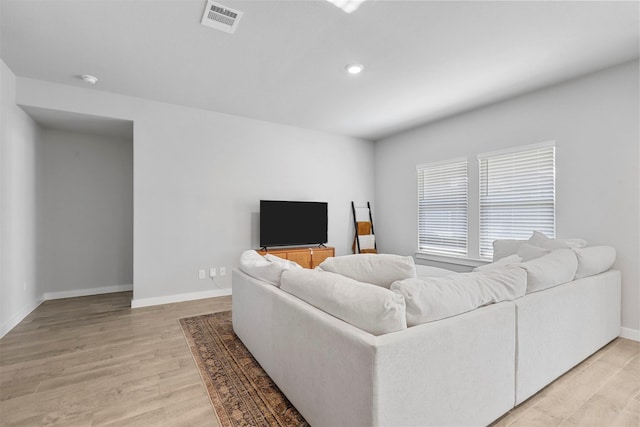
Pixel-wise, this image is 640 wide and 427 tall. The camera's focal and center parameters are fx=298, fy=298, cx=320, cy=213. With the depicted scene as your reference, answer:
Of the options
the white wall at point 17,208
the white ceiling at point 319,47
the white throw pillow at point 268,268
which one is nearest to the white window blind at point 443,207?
the white ceiling at point 319,47

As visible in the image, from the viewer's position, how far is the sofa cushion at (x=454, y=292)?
1.36 metres

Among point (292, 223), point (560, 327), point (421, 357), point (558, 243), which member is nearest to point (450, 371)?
point (421, 357)

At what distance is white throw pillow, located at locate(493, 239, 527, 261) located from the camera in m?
3.31

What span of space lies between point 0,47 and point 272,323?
343 cm

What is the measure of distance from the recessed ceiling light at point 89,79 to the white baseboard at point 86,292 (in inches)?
119

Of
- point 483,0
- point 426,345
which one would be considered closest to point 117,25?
point 483,0

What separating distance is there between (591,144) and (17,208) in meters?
6.18

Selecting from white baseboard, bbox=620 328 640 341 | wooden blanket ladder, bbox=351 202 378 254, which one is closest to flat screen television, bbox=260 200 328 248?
wooden blanket ladder, bbox=351 202 378 254

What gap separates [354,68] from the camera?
300 cm

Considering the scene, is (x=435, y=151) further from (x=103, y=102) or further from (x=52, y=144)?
(x=52, y=144)

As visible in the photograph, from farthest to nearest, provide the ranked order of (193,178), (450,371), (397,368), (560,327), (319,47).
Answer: (193,178) < (319,47) < (560,327) < (450,371) < (397,368)

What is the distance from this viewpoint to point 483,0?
81.0 inches

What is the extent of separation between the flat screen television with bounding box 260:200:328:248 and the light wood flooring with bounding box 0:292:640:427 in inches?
72.5

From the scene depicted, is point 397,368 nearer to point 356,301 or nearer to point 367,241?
point 356,301
